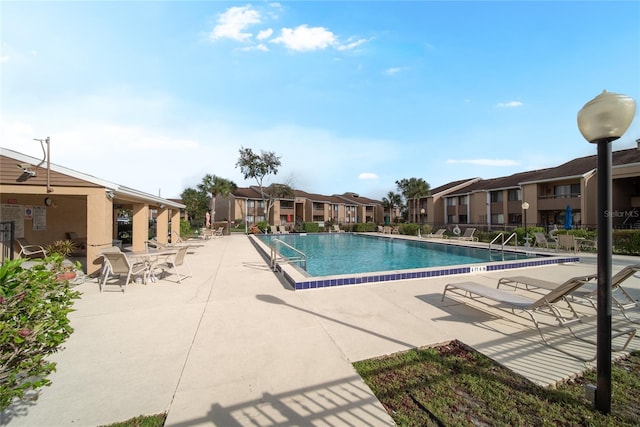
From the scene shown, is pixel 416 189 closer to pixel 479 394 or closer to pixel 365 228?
pixel 365 228

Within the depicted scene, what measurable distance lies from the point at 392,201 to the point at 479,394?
55317 millimetres

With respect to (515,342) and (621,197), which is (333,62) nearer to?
(515,342)

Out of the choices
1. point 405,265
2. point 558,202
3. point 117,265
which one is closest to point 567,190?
point 558,202

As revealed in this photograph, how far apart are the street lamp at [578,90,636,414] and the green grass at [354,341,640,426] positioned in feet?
0.94

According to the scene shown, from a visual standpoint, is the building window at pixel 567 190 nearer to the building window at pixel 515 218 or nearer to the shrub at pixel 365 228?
the building window at pixel 515 218

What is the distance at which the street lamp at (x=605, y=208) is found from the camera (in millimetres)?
2473

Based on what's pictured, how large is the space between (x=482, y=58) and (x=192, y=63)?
43.9 ft

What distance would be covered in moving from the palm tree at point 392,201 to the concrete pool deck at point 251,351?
5015cm

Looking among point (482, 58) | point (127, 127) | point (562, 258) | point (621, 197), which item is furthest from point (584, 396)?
point (621, 197)

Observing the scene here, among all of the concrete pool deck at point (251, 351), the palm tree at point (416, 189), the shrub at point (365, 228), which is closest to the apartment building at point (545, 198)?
the palm tree at point (416, 189)

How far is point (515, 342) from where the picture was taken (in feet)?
12.7

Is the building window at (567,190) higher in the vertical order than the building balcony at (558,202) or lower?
higher

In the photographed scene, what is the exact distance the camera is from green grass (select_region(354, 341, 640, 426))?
2379mm

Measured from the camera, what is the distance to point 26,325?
2039mm
